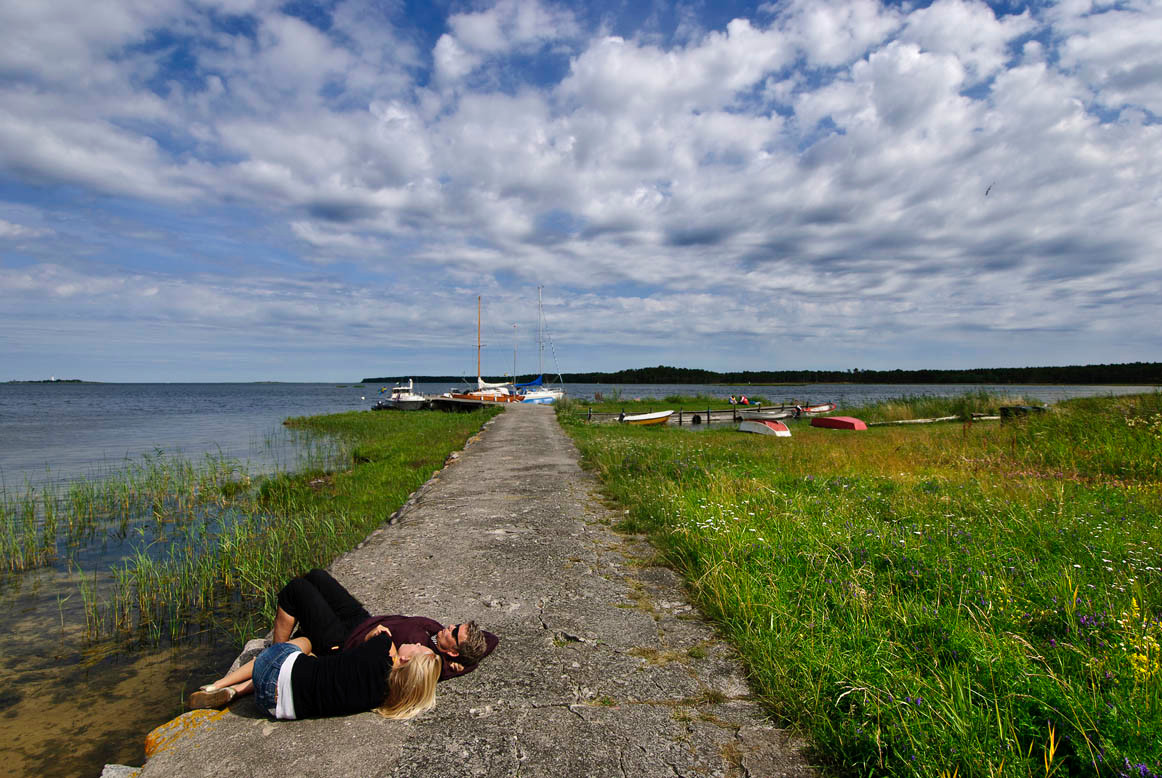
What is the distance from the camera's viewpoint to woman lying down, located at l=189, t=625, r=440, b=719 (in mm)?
2939

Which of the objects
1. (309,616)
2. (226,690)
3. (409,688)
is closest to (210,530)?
(309,616)

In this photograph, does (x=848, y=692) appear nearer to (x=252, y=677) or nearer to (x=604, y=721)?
(x=604, y=721)

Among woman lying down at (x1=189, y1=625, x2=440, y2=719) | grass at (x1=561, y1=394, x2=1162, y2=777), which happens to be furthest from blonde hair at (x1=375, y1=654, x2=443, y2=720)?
grass at (x1=561, y1=394, x2=1162, y2=777)

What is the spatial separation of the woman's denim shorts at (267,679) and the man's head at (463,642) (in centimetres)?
77

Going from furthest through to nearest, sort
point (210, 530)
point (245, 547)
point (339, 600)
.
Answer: point (210, 530), point (245, 547), point (339, 600)

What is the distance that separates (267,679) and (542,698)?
1.37 meters

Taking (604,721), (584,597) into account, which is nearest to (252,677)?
(604,721)

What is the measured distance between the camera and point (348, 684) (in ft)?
9.66

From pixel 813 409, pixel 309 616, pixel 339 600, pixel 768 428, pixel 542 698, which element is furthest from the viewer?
pixel 813 409

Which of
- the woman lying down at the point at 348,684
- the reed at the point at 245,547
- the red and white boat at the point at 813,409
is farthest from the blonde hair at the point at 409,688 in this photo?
the red and white boat at the point at 813,409

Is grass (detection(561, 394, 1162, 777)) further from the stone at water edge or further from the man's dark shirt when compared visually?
the stone at water edge

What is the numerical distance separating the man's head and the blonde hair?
0.25 m

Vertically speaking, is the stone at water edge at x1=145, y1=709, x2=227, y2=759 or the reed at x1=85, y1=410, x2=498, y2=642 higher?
the stone at water edge at x1=145, y1=709, x2=227, y2=759

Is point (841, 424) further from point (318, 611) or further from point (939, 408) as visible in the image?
point (318, 611)
